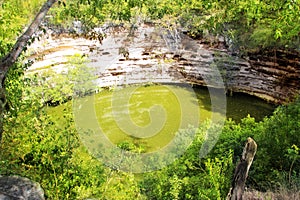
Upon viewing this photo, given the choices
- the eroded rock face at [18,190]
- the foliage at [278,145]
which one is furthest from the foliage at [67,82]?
the eroded rock face at [18,190]

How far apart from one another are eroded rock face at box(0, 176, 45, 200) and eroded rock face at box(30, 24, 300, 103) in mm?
11648

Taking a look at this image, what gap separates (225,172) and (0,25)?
4048 millimetres

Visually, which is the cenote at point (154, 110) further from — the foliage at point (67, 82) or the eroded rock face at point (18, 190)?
the eroded rock face at point (18, 190)

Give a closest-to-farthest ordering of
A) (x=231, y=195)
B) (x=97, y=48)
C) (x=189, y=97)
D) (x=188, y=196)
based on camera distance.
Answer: (x=231, y=195), (x=188, y=196), (x=189, y=97), (x=97, y=48)

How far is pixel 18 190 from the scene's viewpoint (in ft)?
9.36

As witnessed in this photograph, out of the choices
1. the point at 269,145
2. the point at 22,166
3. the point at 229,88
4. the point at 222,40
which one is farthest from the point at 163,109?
the point at 22,166

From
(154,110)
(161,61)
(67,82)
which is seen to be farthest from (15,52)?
(161,61)

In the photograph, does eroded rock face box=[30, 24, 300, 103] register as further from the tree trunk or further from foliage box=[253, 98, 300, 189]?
the tree trunk

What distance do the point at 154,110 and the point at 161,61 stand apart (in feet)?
11.4

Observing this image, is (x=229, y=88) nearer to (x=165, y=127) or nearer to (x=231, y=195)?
(x=165, y=127)

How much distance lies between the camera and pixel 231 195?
3.68m

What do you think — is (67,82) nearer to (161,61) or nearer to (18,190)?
(161,61)

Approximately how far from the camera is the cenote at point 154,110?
36.8 feet

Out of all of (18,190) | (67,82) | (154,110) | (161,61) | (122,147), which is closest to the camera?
(18,190)
